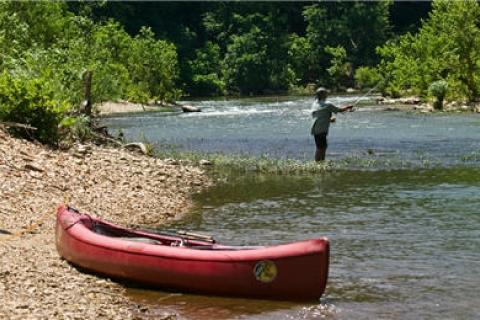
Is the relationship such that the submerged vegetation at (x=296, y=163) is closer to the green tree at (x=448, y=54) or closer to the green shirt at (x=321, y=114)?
the green shirt at (x=321, y=114)

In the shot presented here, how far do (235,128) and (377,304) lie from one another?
24.9m

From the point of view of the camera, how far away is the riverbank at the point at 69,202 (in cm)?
838

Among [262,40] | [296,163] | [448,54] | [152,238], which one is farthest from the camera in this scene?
[262,40]

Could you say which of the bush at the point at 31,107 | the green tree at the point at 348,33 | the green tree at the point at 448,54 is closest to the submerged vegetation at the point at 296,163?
the bush at the point at 31,107

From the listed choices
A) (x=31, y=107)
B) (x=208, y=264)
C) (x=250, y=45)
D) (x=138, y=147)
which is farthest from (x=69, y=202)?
(x=250, y=45)

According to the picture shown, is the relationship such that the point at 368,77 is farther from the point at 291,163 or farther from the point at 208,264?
the point at 208,264

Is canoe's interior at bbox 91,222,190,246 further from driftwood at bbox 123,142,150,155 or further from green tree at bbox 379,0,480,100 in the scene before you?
green tree at bbox 379,0,480,100

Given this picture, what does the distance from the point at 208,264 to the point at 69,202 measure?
6.03 m

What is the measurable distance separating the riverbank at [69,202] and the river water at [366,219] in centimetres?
63

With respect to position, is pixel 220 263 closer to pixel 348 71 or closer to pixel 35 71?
pixel 35 71

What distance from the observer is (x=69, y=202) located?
14.2m

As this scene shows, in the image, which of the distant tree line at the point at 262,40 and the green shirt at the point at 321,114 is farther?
the distant tree line at the point at 262,40

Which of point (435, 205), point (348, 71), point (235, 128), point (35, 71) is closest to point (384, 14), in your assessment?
point (348, 71)

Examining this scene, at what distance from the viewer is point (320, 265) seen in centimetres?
854
